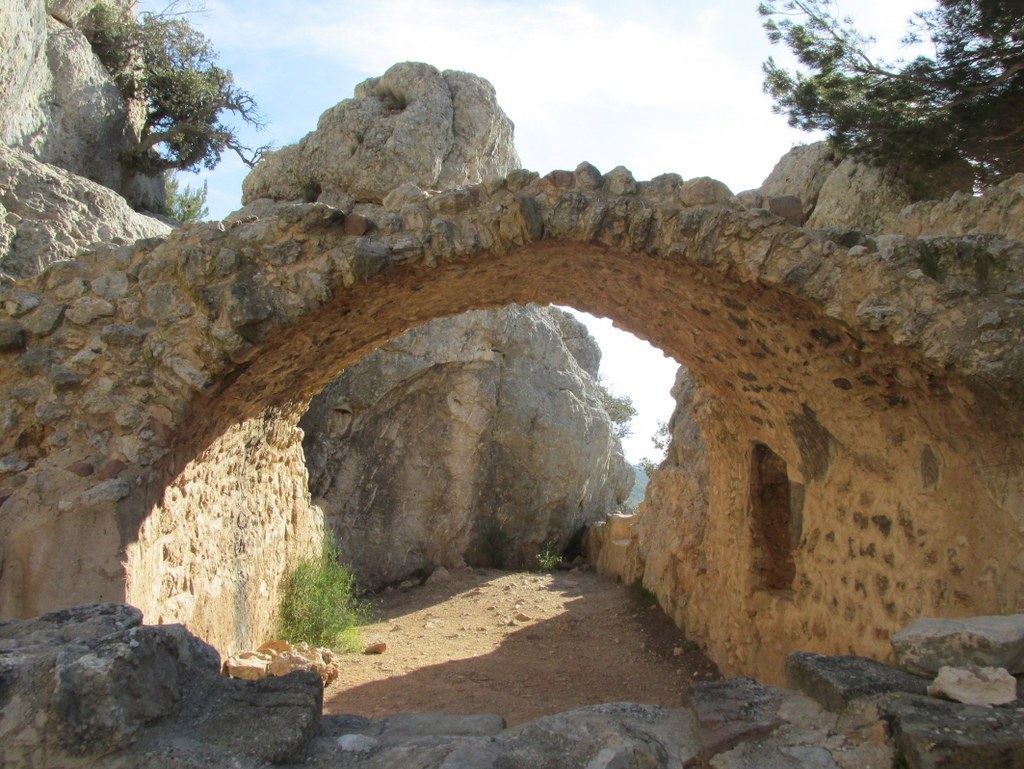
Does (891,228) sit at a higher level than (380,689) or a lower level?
higher

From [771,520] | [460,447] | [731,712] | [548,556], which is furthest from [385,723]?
[548,556]

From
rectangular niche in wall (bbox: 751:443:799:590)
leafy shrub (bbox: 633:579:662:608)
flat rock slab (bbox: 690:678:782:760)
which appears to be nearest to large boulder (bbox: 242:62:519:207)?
leafy shrub (bbox: 633:579:662:608)

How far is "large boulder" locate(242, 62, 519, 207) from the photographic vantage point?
428 inches

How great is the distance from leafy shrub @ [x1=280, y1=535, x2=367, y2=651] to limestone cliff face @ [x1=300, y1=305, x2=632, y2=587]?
2.20m

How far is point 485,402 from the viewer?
37.0 feet

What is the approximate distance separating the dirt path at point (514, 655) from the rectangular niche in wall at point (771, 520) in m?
0.94

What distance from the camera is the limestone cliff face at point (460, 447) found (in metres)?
9.77

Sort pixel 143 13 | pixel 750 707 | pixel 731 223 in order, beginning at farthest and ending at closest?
pixel 143 13, pixel 731 223, pixel 750 707

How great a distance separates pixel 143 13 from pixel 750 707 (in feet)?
38.5

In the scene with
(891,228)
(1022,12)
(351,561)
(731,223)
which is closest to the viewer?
(731,223)

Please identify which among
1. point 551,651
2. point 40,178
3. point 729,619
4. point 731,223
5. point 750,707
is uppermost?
point 40,178

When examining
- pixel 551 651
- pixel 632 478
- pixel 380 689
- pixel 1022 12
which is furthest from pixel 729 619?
pixel 632 478

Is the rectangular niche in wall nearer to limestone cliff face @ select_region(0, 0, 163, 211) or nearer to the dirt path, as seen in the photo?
the dirt path

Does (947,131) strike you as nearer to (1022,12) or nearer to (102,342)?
(1022,12)
